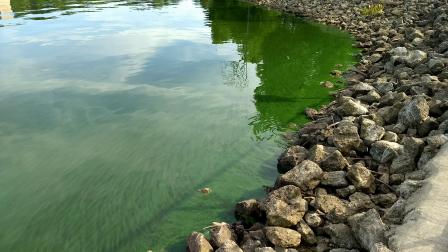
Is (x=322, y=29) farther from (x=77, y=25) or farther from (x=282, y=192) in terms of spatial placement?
(x=282, y=192)

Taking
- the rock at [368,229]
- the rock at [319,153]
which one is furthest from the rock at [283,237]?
the rock at [319,153]

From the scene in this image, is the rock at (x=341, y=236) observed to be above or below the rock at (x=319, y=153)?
below

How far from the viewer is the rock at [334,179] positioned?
952 cm

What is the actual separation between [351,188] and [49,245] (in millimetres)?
7102

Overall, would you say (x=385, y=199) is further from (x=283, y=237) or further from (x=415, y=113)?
(x=415, y=113)

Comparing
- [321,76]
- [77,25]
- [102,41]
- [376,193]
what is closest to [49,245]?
[376,193]

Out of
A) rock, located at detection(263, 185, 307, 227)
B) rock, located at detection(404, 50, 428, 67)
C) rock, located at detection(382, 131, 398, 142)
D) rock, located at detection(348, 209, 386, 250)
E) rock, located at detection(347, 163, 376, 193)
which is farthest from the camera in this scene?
rock, located at detection(404, 50, 428, 67)

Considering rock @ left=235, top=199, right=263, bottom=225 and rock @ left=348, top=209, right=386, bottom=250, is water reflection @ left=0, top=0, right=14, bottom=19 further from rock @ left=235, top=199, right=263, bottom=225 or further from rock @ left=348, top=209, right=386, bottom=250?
rock @ left=348, top=209, right=386, bottom=250

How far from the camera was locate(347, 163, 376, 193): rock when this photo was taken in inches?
364

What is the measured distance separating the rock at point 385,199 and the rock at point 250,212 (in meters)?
2.56

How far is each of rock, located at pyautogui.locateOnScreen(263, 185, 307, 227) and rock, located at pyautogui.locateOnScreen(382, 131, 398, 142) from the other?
11.9 feet

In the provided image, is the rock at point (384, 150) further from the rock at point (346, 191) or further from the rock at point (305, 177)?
the rock at point (305, 177)

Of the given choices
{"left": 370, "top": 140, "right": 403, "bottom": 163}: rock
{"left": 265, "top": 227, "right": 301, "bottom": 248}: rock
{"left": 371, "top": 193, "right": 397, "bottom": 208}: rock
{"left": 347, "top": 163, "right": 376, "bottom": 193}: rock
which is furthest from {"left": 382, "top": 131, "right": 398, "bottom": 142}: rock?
{"left": 265, "top": 227, "right": 301, "bottom": 248}: rock

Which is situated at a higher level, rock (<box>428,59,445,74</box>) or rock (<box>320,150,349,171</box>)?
rock (<box>428,59,445,74</box>)
